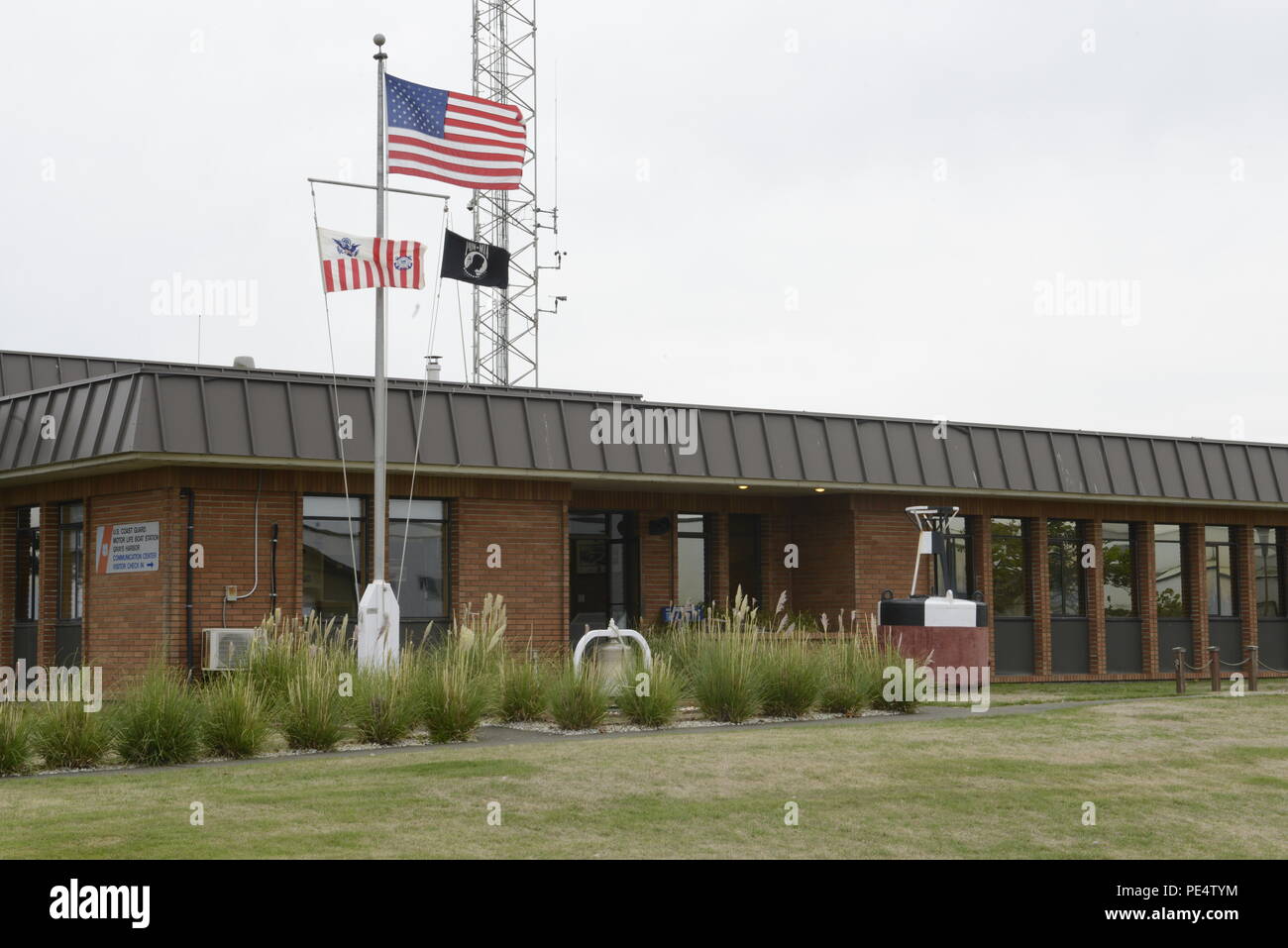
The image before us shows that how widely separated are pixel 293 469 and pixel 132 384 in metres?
2.41

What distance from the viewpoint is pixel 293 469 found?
2023 cm

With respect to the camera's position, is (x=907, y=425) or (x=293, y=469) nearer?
(x=293, y=469)

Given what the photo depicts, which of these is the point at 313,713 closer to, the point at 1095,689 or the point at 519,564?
the point at 519,564

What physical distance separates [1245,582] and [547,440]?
1511 centimetres

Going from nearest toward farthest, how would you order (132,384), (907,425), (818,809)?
(818,809), (132,384), (907,425)

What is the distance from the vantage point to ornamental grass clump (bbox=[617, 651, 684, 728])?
15523mm

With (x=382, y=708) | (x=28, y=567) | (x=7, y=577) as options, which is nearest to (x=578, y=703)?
(x=382, y=708)

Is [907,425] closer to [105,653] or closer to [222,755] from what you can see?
[105,653]

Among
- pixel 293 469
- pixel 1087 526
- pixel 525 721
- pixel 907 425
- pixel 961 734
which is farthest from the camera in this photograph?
pixel 1087 526

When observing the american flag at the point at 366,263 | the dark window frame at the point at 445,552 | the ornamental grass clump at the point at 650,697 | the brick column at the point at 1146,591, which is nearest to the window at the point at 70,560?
the dark window frame at the point at 445,552

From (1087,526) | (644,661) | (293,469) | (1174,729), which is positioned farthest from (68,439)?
(1087,526)

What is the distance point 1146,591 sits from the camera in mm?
27844

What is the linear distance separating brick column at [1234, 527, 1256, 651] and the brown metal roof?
1.13 meters
